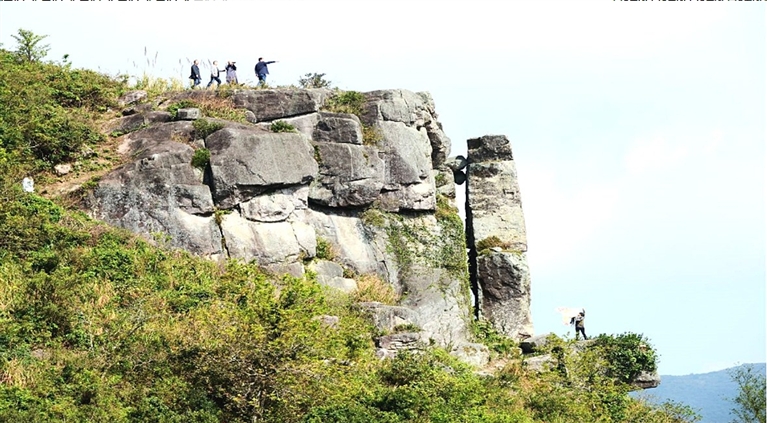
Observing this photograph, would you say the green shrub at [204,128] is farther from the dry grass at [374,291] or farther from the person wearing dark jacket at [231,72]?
the dry grass at [374,291]

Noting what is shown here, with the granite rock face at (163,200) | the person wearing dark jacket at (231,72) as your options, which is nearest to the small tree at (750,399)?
the granite rock face at (163,200)

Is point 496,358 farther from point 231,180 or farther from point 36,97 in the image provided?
point 36,97

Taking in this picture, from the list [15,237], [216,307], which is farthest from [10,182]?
[216,307]

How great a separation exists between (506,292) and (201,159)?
458 inches

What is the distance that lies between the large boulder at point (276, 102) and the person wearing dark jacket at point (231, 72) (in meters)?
1.59

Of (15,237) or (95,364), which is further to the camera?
(15,237)

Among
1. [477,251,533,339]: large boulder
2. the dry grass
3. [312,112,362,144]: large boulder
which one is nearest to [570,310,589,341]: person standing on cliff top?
[477,251,533,339]: large boulder

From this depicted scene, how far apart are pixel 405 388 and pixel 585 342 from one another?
38.5ft

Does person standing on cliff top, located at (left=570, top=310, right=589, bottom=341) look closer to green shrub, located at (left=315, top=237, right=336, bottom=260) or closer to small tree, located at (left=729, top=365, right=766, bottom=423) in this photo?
small tree, located at (left=729, top=365, right=766, bottom=423)

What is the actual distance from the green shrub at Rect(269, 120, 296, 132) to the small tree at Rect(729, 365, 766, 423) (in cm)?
1666

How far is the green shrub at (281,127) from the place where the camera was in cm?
2788

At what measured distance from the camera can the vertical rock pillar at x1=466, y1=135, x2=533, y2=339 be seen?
31344 mm

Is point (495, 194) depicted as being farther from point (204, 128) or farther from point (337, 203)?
point (204, 128)

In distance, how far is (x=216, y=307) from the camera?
755 inches
